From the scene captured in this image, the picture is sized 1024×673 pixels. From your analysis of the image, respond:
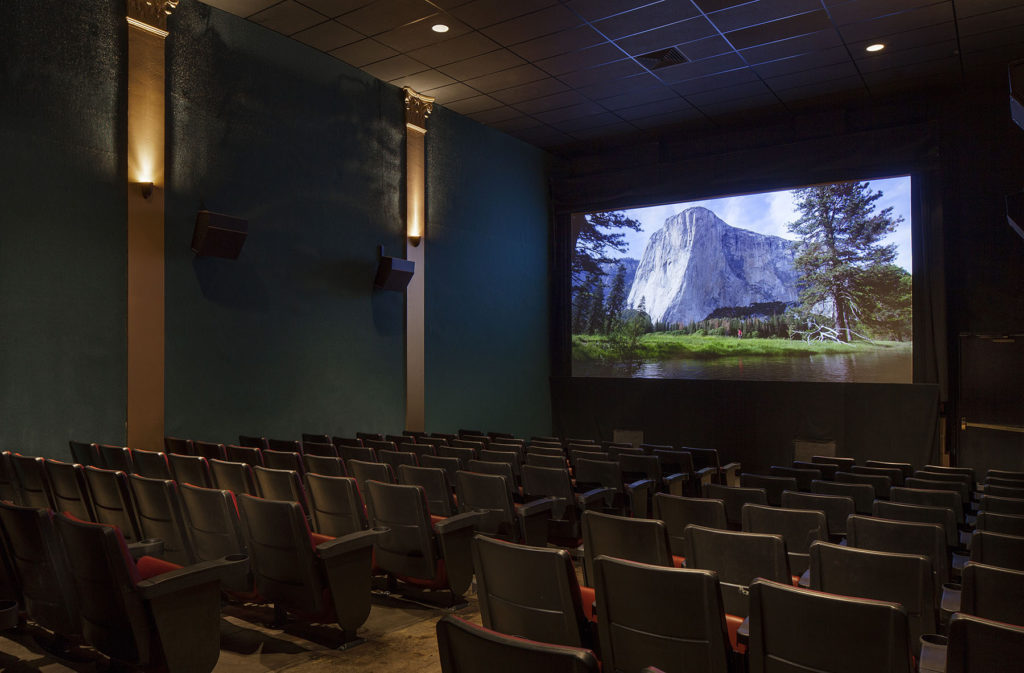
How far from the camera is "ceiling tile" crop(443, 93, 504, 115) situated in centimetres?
964

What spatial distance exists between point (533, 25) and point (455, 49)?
1061 mm

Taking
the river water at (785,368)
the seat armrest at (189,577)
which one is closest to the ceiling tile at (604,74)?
the river water at (785,368)

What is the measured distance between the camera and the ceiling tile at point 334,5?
22.8ft

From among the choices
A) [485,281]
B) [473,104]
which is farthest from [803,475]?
[473,104]

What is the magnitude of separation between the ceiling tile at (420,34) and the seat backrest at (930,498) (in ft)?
19.9

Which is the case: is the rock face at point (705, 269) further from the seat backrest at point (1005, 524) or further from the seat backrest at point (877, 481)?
the seat backrest at point (1005, 524)

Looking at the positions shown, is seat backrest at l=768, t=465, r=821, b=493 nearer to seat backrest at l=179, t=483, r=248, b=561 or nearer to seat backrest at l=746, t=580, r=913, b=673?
seat backrest at l=746, t=580, r=913, b=673

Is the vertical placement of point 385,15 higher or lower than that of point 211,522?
higher

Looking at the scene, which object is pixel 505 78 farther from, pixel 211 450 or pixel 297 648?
pixel 297 648

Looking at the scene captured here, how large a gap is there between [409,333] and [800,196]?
5.91m

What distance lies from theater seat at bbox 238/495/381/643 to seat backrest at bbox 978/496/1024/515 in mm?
3715

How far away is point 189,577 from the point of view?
2.40 m

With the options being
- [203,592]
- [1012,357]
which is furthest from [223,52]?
[1012,357]

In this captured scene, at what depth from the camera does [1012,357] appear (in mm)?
8625
